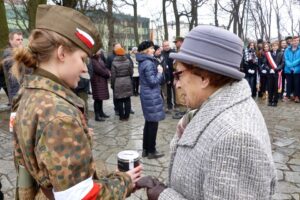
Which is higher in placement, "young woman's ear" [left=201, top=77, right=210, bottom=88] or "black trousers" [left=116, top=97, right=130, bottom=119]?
"young woman's ear" [left=201, top=77, right=210, bottom=88]

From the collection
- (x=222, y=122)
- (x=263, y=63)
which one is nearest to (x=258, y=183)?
(x=222, y=122)

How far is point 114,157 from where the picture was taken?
5309mm

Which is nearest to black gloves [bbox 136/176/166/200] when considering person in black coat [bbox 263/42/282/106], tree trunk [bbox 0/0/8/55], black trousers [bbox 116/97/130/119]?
black trousers [bbox 116/97/130/119]

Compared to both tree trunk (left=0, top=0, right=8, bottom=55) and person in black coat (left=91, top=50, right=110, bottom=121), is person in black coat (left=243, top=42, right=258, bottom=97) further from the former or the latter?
tree trunk (left=0, top=0, right=8, bottom=55)

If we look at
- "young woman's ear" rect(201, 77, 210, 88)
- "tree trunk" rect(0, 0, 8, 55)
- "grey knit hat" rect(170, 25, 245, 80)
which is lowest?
"young woman's ear" rect(201, 77, 210, 88)

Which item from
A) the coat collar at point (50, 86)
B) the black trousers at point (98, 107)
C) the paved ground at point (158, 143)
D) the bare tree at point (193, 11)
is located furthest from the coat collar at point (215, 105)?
the bare tree at point (193, 11)

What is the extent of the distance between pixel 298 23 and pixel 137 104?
2963 cm

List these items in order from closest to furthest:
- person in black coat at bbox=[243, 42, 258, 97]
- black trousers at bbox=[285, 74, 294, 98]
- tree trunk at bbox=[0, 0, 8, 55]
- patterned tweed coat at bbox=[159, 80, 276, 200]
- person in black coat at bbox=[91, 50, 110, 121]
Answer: patterned tweed coat at bbox=[159, 80, 276, 200] → person in black coat at bbox=[91, 50, 110, 121] → tree trunk at bbox=[0, 0, 8, 55] → black trousers at bbox=[285, 74, 294, 98] → person in black coat at bbox=[243, 42, 258, 97]

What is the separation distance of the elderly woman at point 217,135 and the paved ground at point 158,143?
2529mm

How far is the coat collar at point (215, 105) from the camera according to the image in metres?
1.48

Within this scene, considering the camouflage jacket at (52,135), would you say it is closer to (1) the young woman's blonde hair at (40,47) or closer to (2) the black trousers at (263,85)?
(1) the young woman's blonde hair at (40,47)

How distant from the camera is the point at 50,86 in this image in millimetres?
1445

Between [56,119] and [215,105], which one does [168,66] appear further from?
[56,119]

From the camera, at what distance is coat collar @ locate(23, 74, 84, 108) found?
4.73 ft
